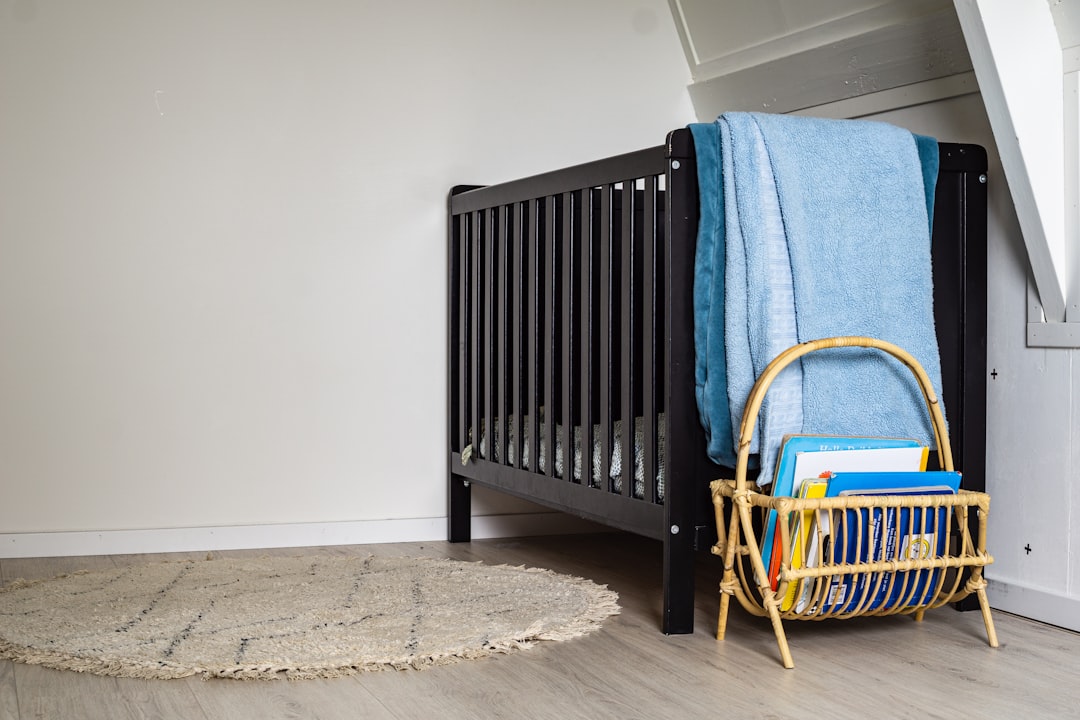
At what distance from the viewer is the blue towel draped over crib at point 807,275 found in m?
1.61

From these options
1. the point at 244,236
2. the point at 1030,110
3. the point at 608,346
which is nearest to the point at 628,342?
the point at 608,346

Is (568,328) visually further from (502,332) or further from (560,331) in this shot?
(502,332)

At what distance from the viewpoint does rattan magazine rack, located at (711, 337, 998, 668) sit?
1.53 meters

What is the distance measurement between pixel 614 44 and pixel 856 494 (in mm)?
1557

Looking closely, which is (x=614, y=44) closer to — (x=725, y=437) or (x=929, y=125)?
(x=929, y=125)

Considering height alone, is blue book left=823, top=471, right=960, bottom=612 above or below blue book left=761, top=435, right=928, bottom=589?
below

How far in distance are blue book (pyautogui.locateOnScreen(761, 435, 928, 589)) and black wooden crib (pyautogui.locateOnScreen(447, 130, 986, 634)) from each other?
132mm

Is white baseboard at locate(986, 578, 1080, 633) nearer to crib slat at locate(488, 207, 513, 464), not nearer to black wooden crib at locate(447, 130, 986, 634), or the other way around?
black wooden crib at locate(447, 130, 986, 634)

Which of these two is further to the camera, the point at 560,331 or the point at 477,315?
the point at 477,315

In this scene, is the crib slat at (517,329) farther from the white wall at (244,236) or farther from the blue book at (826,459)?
the blue book at (826,459)

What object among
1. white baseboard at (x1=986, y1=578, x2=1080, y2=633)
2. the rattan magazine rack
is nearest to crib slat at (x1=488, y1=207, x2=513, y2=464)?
the rattan magazine rack

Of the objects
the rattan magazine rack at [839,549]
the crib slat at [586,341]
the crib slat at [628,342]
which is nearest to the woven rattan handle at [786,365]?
the rattan magazine rack at [839,549]

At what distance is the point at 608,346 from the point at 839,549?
52cm

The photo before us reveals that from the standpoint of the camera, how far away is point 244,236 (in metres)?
2.46
